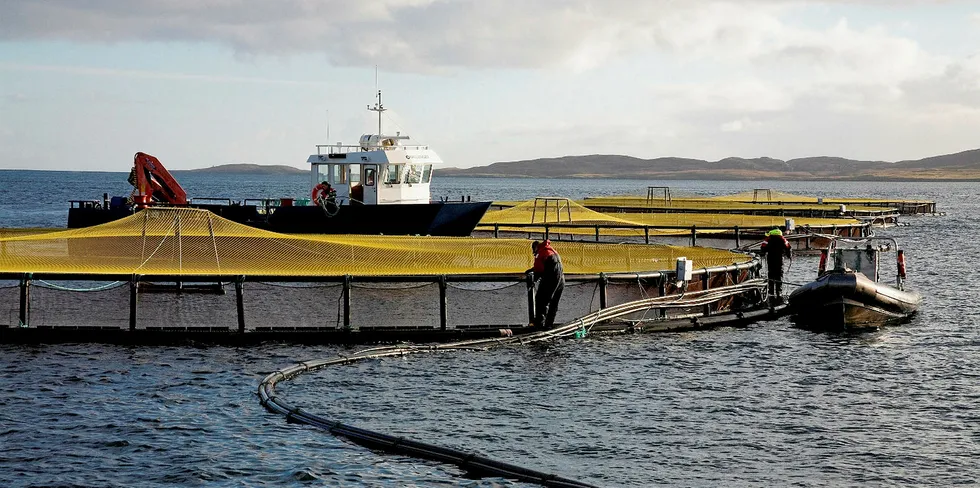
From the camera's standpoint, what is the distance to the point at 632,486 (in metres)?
15.6

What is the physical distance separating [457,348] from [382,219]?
23651 millimetres

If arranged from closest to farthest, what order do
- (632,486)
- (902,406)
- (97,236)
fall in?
1. (632,486)
2. (902,406)
3. (97,236)

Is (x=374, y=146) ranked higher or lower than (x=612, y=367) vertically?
higher

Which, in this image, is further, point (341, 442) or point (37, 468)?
point (341, 442)

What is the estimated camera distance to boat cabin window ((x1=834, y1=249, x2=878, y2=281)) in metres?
32.1

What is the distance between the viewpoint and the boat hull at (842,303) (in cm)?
3067

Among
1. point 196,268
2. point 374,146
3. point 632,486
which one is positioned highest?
point 374,146

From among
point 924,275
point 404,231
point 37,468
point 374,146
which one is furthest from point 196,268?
point 924,275

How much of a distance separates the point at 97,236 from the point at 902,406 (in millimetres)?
20847

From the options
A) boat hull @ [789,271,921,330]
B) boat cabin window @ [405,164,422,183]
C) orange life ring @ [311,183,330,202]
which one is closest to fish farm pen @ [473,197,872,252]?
Result: boat cabin window @ [405,164,422,183]

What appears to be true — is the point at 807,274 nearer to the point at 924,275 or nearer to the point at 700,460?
the point at 924,275

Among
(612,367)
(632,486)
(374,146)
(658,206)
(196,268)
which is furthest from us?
(658,206)

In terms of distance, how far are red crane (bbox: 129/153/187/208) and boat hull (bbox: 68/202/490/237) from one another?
2179 millimetres

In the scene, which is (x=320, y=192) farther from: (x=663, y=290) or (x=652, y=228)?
(x=663, y=290)
